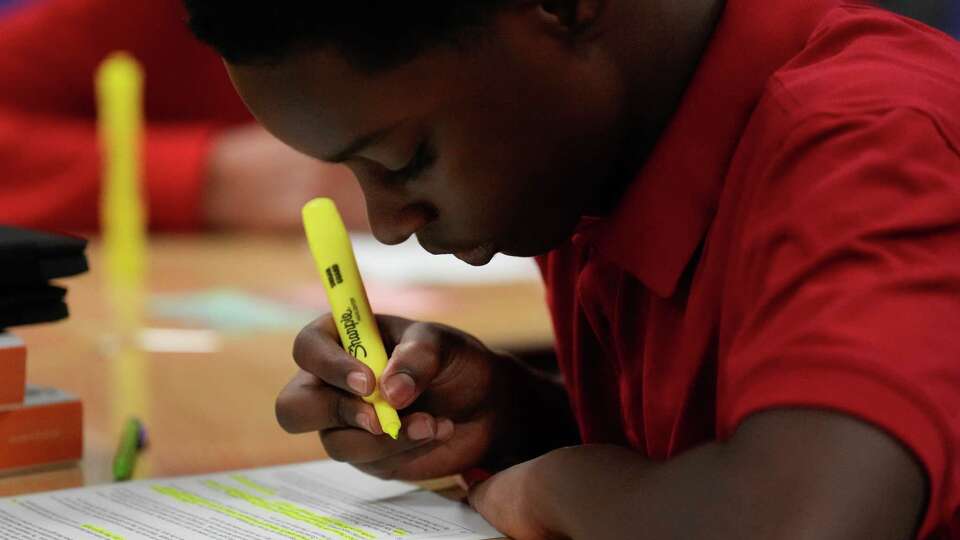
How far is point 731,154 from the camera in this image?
2.18ft

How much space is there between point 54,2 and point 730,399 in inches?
76.5

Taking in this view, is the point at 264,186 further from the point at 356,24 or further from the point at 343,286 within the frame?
the point at 356,24

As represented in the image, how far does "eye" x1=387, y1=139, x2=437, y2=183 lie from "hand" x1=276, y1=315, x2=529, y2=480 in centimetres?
14

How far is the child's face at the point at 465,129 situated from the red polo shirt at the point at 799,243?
0.04 metres

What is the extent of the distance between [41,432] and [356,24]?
42 cm

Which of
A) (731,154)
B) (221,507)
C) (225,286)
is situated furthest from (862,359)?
(225,286)

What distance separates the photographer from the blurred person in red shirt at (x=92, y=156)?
206 cm

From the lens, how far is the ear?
0.65 m

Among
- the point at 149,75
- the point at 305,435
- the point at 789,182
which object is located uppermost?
the point at 149,75

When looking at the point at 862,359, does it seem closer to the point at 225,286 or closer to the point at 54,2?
the point at 225,286

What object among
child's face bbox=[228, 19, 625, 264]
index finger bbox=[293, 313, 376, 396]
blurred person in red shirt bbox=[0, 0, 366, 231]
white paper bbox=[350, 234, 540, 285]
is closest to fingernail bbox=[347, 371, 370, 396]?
index finger bbox=[293, 313, 376, 396]

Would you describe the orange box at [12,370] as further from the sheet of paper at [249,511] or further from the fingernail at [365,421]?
the fingernail at [365,421]

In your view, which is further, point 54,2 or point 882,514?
point 54,2

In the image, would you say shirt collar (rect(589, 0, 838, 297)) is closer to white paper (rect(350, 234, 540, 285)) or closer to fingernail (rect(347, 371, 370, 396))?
fingernail (rect(347, 371, 370, 396))
